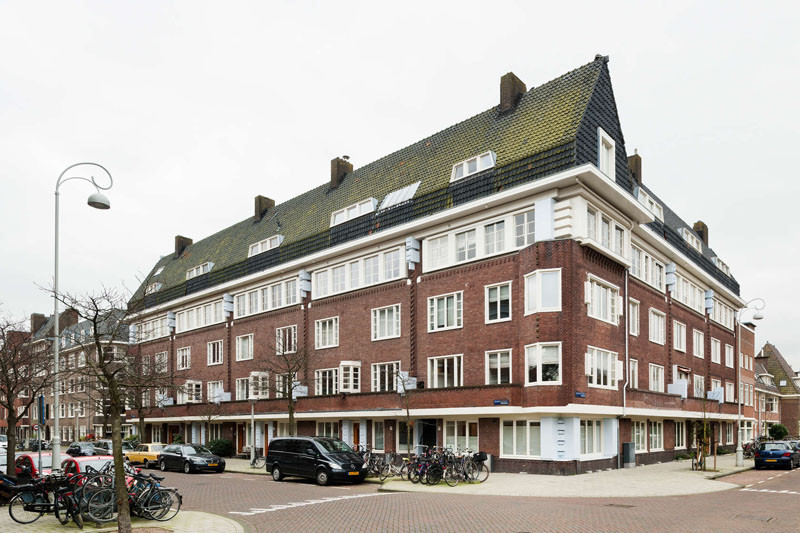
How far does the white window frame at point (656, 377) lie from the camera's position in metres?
35.2

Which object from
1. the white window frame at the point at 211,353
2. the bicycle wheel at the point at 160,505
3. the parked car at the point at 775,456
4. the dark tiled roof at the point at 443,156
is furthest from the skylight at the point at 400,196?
the bicycle wheel at the point at 160,505

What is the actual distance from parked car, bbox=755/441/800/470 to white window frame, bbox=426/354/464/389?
14.4m

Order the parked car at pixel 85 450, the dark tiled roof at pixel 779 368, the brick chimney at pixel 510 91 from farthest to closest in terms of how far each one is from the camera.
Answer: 1. the dark tiled roof at pixel 779 368
2. the parked car at pixel 85 450
3. the brick chimney at pixel 510 91

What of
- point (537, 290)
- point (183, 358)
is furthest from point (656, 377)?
point (183, 358)

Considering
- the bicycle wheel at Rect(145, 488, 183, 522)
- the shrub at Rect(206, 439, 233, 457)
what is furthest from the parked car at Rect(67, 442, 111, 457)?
the bicycle wheel at Rect(145, 488, 183, 522)

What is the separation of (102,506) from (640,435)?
1042 inches

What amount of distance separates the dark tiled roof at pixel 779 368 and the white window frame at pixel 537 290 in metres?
66.8

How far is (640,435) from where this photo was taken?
110ft

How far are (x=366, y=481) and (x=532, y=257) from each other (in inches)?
431

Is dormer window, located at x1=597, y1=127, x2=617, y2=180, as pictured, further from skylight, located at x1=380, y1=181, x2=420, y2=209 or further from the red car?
the red car

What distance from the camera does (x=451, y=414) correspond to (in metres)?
29.2

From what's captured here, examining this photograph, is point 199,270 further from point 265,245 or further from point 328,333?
point 328,333

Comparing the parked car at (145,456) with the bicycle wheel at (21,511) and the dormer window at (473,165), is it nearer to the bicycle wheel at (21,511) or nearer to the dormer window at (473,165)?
the dormer window at (473,165)

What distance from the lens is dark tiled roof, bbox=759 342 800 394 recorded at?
80.1 m
